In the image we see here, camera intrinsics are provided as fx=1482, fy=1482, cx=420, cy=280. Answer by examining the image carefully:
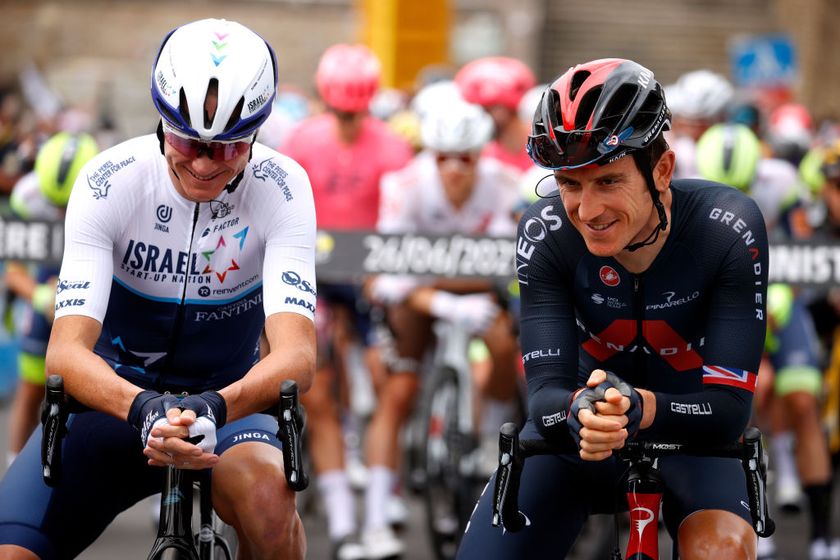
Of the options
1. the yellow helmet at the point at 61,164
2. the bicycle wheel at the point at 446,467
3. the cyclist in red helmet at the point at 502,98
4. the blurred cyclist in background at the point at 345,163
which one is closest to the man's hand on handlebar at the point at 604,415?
the bicycle wheel at the point at 446,467

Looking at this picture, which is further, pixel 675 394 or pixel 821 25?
pixel 821 25

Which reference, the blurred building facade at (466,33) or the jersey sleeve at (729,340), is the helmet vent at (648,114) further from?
the blurred building facade at (466,33)

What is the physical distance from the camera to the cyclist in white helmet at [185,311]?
4.14 m

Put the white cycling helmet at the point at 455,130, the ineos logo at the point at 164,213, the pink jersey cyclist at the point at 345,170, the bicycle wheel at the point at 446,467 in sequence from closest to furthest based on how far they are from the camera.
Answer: the ineos logo at the point at 164,213 < the bicycle wheel at the point at 446,467 < the white cycling helmet at the point at 455,130 < the pink jersey cyclist at the point at 345,170

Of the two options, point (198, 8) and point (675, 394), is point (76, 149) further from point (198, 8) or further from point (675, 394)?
point (198, 8)

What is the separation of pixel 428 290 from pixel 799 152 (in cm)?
644

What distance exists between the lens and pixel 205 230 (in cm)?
456

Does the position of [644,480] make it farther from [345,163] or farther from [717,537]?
[345,163]

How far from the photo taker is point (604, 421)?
3688 millimetres

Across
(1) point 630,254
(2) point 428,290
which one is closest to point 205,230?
(1) point 630,254

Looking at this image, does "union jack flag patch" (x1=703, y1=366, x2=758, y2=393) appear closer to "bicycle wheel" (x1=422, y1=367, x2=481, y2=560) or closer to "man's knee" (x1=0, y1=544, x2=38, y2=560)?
"man's knee" (x1=0, y1=544, x2=38, y2=560)

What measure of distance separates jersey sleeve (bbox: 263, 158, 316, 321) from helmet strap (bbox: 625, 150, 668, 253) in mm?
989

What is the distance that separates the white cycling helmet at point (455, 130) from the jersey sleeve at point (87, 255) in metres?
4.05

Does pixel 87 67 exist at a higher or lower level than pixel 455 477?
higher
